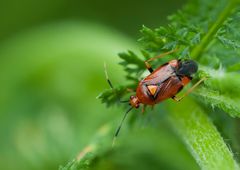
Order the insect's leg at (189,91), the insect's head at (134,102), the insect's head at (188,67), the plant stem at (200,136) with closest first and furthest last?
the plant stem at (200,136) → the insect's leg at (189,91) → the insect's head at (188,67) → the insect's head at (134,102)

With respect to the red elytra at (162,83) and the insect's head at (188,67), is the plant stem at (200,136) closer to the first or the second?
the red elytra at (162,83)

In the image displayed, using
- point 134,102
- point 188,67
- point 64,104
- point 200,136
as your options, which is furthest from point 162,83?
point 64,104

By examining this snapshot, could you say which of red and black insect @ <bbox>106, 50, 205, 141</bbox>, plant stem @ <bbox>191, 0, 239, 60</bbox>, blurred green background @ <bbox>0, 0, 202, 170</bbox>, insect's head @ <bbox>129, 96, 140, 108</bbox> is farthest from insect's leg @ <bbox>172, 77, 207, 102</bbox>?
blurred green background @ <bbox>0, 0, 202, 170</bbox>

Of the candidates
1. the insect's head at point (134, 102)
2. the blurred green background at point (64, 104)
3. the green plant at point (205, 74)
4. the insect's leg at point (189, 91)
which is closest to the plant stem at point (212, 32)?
the green plant at point (205, 74)

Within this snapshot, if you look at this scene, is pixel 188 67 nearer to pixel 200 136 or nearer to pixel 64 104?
pixel 200 136

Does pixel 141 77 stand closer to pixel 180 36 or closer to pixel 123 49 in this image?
pixel 180 36

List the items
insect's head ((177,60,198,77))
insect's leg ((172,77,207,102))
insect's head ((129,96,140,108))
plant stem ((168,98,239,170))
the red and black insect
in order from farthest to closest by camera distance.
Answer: insect's head ((129,96,140,108)) < the red and black insect < insect's head ((177,60,198,77)) < insect's leg ((172,77,207,102)) < plant stem ((168,98,239,170))

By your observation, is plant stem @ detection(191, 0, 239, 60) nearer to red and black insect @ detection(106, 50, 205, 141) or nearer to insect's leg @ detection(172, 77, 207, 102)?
red and black insect @ detection(106, 50, 205, 141)
